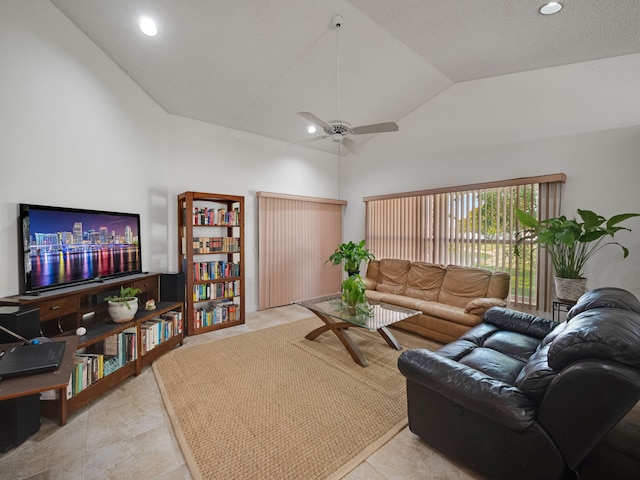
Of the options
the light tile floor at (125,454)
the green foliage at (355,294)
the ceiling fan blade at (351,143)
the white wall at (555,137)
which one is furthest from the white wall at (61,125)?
the white wall at (555,137)

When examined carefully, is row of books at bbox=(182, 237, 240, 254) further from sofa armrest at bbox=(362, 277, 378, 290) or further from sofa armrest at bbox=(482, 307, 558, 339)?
sofa armrest at bbox=(482, 307, 558, 339)

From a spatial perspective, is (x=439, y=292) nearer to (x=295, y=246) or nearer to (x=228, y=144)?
(x=295, y=246)

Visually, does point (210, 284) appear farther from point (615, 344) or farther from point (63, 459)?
point (615, 344)

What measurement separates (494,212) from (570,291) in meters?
1.37

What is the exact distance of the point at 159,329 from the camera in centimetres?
301

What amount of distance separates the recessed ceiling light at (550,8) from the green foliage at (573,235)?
1.83m

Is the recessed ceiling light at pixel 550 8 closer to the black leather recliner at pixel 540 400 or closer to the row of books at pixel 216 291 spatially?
the black leather recliner at pixel 540 400

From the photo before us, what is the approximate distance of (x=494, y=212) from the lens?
156 inches

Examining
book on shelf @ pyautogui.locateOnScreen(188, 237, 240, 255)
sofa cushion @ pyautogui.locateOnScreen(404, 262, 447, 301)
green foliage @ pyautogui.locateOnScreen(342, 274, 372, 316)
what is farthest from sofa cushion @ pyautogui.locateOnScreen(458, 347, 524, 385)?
book on shelf @ pyautogui.locateOnScreen(188, 237, 240, 255)

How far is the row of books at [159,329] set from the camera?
281 cm

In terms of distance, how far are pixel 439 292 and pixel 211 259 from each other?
3419 mm

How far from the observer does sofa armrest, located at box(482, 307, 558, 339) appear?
99.4 inches

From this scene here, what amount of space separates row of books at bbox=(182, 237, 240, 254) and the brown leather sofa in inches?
84.4

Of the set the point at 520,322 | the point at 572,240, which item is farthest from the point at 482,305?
Result: the point at 572,240
